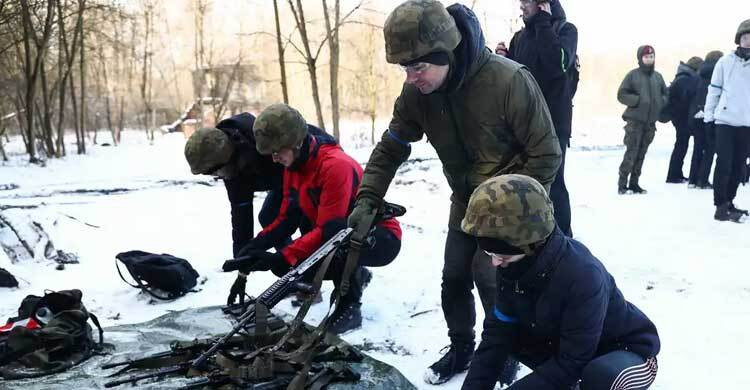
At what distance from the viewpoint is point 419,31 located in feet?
6.37

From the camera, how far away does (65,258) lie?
14.4 feet

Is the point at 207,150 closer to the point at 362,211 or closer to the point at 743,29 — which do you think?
the point at 362,211

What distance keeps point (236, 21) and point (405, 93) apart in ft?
90.8

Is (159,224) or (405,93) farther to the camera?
(159,224)

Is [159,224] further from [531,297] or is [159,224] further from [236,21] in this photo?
[236,21]

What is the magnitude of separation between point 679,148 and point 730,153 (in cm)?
233

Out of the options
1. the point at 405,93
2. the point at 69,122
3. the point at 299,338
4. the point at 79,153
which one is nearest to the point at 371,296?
the point at 299,338

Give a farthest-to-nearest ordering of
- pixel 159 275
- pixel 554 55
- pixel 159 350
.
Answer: pixel 159 275 → pixel 554 55 → pixel 159 350

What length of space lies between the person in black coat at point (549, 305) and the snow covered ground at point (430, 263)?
692mm

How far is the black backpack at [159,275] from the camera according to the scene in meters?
3.71

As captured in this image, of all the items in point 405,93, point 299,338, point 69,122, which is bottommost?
point 69,122

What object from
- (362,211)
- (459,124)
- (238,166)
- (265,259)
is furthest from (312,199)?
(459,124)

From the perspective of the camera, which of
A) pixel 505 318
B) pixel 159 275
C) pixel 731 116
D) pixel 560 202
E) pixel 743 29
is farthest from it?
pixel 731 116

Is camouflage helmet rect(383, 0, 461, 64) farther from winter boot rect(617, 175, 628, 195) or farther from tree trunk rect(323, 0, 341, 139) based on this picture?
tree trunk rect(323, 0, 341, 139)
